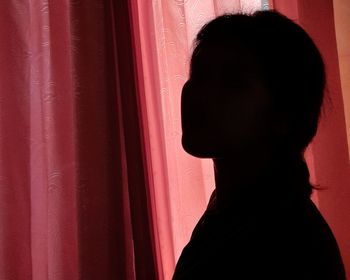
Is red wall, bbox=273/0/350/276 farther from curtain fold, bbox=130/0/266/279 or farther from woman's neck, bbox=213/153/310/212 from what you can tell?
woman's neck, bbox=213/153/310/212

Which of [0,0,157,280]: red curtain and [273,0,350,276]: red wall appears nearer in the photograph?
[0,0,157,280]: red curtain

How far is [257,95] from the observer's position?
0.53 meters

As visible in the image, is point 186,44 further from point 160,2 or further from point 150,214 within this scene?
point 150,214

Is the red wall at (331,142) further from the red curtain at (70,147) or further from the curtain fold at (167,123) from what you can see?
the red curtain at (70,147)

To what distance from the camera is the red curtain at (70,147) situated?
931mm

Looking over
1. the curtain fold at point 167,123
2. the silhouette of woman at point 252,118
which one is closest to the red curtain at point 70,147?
the curtain fold at point 167,123

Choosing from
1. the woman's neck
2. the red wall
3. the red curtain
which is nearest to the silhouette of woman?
the woman's neck

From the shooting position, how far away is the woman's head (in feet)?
1.69

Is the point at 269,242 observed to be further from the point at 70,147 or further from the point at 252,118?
the point at 70,147

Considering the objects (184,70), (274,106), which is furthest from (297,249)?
Result: (184,70)

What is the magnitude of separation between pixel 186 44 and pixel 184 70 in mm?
84

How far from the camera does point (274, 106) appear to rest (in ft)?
1.74


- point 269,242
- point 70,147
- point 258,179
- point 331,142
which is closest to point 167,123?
point 70,147

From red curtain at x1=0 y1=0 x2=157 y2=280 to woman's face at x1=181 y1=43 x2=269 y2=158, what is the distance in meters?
0.53
